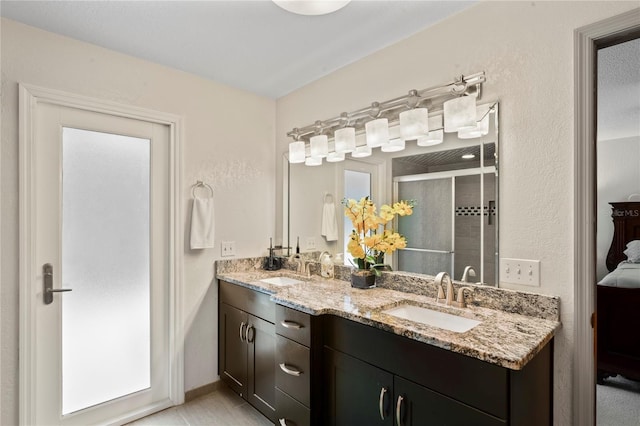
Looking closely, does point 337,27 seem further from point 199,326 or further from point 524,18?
point 199,326

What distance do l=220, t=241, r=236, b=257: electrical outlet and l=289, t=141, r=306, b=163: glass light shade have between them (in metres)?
0.83

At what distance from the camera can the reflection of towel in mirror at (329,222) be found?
249cm

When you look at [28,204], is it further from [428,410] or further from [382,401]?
[428,410]

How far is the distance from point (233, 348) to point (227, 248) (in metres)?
0.75

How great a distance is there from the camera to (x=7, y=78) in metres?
1.79

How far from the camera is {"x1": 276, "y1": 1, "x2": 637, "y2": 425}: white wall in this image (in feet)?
4.57

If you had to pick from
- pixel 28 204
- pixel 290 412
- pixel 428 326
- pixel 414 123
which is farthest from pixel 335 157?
pixel 28 204

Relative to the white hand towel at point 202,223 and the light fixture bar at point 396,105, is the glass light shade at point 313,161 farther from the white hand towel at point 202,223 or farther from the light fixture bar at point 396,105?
the white hand towel at point 202,223

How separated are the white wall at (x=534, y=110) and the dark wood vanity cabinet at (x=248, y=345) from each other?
1424mm

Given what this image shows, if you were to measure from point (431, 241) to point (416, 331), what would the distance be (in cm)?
74

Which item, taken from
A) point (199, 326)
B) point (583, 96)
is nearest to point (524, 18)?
point (583, 96)

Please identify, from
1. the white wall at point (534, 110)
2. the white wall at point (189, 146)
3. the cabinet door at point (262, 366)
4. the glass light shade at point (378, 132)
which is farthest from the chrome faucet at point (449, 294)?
the white wall at point (189, 146)

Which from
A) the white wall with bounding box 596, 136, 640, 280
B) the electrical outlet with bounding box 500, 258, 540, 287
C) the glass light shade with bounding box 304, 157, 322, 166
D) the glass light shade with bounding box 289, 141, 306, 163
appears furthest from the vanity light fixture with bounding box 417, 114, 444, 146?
the white wall with bounding box 596, 136, 640, 280

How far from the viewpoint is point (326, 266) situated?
243cm
